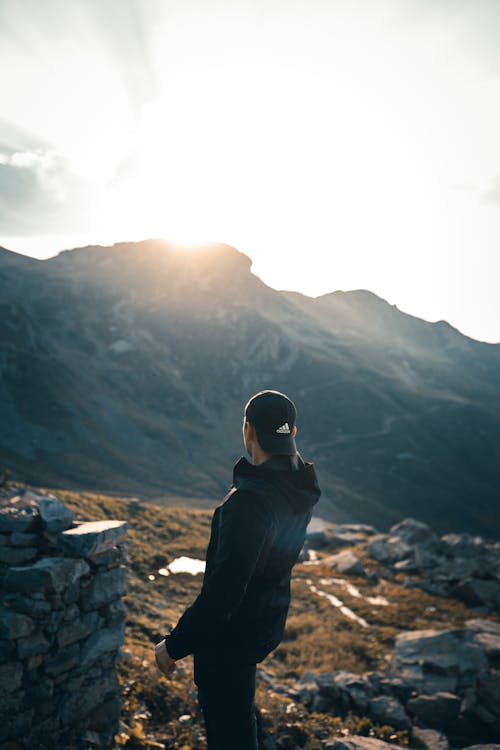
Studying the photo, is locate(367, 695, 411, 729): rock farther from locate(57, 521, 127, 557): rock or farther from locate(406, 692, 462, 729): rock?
locate(57, 521, 127, 557): rock

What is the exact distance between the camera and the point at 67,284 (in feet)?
395

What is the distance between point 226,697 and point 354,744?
5305 mm

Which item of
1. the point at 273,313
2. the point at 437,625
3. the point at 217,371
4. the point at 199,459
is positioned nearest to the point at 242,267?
the point at 273,313

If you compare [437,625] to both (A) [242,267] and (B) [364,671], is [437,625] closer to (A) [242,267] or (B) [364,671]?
(B) [364,671]

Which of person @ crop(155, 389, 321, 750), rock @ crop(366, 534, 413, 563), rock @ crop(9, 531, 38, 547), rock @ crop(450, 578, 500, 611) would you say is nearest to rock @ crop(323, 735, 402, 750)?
person @ crop(155, 389, 321, 750)

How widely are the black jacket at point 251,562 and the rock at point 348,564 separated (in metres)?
21.7

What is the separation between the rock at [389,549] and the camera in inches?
1004

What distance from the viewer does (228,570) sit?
2.90 meters

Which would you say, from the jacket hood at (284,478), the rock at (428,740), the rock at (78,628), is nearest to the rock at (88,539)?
the rock at (78,628)

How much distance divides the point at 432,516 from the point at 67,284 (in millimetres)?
99847

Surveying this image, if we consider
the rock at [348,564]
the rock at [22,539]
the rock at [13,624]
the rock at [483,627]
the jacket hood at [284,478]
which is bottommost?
the rock at [348,564]

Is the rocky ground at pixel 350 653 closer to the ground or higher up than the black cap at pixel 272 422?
closer to the ground

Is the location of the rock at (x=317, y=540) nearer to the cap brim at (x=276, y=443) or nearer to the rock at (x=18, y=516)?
the rock at (x=18, y=516)

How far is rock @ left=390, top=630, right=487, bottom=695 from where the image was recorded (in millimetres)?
10164
